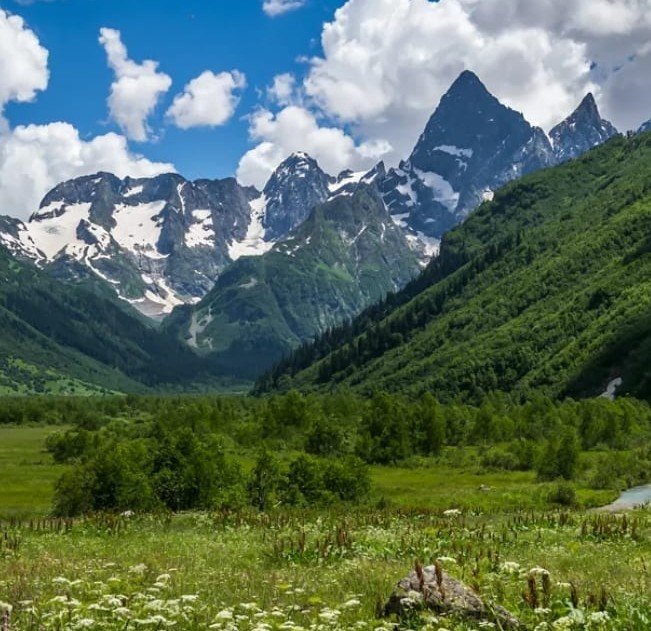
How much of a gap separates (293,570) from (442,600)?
905 centimetres

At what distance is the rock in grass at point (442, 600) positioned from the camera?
13.2 m

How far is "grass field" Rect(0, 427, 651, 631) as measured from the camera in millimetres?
12844

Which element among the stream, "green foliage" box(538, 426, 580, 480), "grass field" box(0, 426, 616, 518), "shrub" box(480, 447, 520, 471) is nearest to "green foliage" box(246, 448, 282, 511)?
"grass field" box(0, 426, 616, 518)

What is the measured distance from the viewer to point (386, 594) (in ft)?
55.5

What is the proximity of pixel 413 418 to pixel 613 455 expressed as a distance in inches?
1683

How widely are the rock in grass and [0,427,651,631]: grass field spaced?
0.35 m

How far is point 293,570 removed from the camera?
21703mm

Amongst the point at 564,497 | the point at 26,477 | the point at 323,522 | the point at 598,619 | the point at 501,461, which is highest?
the point at 598,619

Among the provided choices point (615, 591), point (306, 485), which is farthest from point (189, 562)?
point (306, 485)

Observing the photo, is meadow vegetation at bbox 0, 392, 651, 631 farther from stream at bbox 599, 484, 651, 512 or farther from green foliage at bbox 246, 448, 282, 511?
stream at bbox 599, 484, 651, 512

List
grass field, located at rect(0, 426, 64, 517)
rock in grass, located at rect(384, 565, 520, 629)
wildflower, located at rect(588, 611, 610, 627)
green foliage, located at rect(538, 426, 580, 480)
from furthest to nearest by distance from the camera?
green foliage, located at rect(538, 426, 580, 480), grass field, located at rect(0, 426, 64, 517), rock in grass, located at rect(384, 565, 520, 629), wildflower, located at rect(588, 611, 610, 627)

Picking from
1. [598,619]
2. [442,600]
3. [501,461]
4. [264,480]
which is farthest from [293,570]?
[501,461]

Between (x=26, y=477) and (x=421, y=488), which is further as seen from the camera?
(x=26, y=477)

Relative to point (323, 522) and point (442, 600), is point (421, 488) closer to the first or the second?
point (323, 522)
